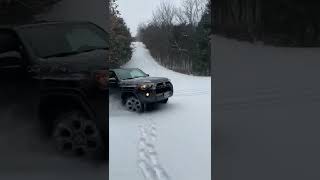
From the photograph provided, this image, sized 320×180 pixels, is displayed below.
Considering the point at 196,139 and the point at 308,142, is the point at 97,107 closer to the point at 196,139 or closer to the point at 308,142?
the point at 196,139

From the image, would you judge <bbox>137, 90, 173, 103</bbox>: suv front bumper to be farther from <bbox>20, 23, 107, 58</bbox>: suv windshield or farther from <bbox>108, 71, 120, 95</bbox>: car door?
<bbox>20, 23, 107, 58</bbox>: suv windshield

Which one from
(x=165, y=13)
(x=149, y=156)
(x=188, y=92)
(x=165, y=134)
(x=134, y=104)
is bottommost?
(x=149, y=156)

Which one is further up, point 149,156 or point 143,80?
point 143,80

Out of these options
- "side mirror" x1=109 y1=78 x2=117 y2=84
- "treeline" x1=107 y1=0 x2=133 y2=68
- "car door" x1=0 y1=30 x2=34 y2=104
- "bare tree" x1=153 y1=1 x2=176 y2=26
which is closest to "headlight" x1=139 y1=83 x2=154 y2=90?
"side mirror" x1=109 y1=78 x2=117 y2=84

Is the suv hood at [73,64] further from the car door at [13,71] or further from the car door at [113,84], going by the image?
the car door at [113,84]

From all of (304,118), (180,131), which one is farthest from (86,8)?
(304,118)

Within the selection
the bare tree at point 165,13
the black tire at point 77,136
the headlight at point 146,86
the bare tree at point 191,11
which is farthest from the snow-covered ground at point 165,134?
the black tire at point 77,136

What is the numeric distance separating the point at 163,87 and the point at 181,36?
2.18 ft

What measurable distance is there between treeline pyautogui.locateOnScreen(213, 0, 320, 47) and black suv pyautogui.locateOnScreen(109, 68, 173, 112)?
2.56 feet

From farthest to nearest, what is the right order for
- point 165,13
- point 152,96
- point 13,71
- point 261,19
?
point 165,13 → point 152,96 → point 261,19 → point 13,71

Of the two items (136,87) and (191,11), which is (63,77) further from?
(191,11)

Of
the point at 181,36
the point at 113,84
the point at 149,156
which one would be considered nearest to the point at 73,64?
the point at 113,84

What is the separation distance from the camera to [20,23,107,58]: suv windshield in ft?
10.0

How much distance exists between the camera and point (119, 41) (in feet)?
14.1
